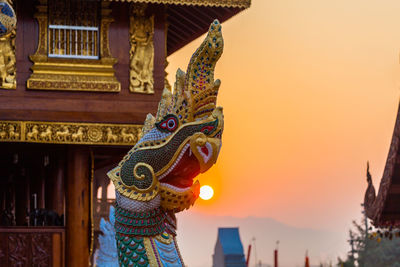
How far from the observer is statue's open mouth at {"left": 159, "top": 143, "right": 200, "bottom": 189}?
788cm

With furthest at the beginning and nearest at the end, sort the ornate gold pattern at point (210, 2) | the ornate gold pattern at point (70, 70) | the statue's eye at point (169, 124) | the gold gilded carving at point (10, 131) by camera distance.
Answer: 1. the ornate gold pattern at point (210, 2)
2. the ornate gold pattern at point (70, 70)
3. the gold gilded carving at point (10, 131)
4. the statue's eye at point (169, 124)

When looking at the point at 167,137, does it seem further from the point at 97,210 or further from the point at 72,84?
the point at 97,210

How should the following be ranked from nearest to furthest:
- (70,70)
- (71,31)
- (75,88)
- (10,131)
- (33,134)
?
(10,131), (33,134), (75,88), (70,70), (71,31)

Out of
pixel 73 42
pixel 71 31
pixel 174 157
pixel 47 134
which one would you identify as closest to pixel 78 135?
pixel 47 134

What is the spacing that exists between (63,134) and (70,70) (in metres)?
1.16

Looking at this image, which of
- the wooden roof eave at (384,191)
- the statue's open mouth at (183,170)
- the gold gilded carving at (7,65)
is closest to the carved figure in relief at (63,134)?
the gold gilded carving at (7,65)

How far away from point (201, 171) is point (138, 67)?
9416mm

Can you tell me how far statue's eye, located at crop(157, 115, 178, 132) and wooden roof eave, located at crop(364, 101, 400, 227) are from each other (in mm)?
9784

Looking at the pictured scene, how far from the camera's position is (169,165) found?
26.0ft

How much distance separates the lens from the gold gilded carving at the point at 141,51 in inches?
675

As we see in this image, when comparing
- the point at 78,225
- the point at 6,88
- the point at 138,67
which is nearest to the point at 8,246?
the point at 78,225

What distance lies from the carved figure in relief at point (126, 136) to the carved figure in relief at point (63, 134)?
0.96 metres

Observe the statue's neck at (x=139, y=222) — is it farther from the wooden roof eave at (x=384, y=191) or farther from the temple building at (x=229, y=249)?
the temple building at (x=229, y=249)

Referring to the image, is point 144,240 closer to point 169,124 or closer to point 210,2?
point 169,124
